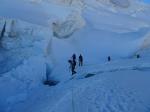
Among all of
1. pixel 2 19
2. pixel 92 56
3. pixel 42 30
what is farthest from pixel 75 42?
pixel 2 19

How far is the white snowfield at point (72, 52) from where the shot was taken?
46.2 feet

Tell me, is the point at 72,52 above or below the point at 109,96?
above

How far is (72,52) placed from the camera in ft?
115

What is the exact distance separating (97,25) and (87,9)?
4053 mm

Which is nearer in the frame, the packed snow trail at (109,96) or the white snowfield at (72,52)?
the packed snow trail at (109,96)

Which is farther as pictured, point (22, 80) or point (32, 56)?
point (32, 56)

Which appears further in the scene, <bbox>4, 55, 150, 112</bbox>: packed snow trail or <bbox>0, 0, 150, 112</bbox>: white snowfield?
<bbox>0, 0, 150, 112</bbox>: white snowfield

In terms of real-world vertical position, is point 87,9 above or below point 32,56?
above

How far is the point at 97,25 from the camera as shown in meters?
42.3

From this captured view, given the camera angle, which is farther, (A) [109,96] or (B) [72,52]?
(B) [72,52]

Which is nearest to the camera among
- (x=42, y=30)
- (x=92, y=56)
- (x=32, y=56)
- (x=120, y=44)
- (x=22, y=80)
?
(x=22, y=80)

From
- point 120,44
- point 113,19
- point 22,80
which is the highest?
point 113,19

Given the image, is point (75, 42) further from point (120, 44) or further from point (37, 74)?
point (37, 74)

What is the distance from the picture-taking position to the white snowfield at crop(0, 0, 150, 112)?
555 inches
